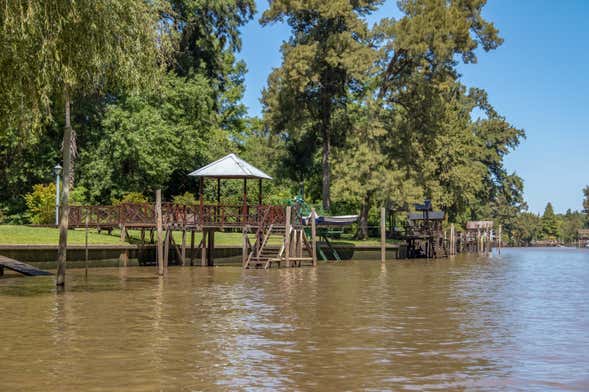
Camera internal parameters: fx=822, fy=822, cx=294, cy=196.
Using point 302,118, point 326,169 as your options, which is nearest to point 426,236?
point 326,169

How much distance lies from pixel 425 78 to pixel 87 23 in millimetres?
41377

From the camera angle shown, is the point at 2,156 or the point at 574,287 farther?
the point at 2,156

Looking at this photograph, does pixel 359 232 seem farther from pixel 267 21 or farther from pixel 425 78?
pixel 267 21

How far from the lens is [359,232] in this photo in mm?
58875

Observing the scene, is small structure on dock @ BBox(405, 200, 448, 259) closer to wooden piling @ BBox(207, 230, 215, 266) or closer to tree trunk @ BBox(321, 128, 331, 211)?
tree trunk @ BBox(321, 128, 331, 211)

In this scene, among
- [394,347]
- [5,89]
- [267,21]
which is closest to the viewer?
[394,347]

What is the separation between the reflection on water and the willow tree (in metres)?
4.77

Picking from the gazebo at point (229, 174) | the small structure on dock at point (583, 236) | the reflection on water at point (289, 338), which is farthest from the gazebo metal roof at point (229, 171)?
the small structure on dock at point (583, 236)

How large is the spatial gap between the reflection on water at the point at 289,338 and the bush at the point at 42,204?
62.3ft

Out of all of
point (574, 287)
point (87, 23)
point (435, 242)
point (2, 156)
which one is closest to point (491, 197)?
point (435, 242)

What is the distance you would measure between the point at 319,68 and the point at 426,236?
545 inches

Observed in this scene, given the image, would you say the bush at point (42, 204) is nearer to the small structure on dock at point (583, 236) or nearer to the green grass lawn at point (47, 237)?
the green grass lawn at point (47, 237)

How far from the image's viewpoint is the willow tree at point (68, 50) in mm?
17391

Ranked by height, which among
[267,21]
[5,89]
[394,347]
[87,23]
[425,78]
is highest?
[267,21]
